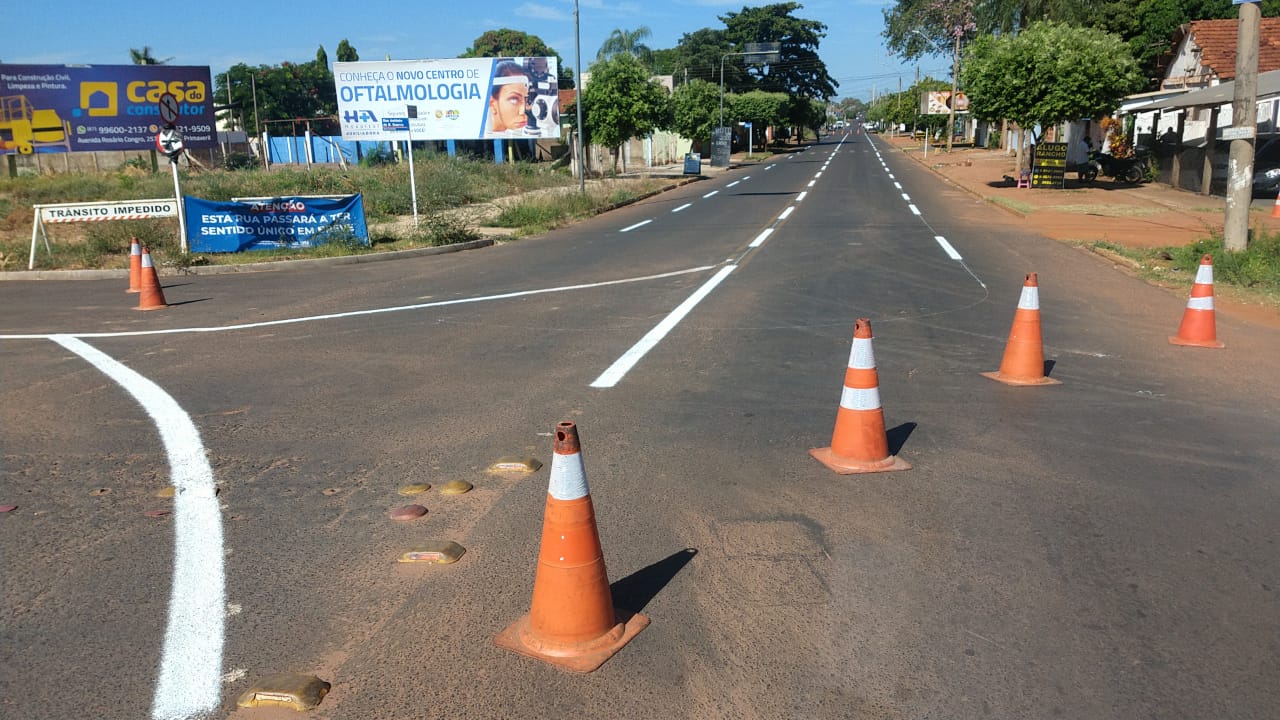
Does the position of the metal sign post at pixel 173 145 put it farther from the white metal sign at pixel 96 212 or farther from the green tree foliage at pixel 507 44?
the green tree foliage at pixel 507 44

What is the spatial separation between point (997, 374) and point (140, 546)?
5880 millimetres

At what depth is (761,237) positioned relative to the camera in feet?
59.6

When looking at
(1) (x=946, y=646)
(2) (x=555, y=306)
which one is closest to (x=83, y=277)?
(2) (x=555, y=306)

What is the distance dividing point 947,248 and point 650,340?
8917 mm

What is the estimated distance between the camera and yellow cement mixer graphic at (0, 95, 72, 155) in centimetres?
3008

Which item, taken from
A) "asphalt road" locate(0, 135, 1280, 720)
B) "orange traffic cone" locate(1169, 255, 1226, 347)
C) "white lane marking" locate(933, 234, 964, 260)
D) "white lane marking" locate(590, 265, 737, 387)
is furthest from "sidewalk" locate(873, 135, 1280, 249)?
"asphalt road" locate(0, 135, 1280, 720)

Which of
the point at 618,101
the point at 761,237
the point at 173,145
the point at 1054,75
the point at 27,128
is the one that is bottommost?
the point at 761,237

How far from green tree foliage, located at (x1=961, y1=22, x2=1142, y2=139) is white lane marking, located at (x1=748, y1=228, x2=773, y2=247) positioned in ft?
48.0

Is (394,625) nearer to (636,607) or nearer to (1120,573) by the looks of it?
(636,607)

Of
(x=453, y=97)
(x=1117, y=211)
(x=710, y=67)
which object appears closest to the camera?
(x=1117, y=211)

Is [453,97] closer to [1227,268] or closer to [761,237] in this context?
[761,237]

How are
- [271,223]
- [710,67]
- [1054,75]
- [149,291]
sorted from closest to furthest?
[149,291]
[271,223]
[1054,75]
[710,67]

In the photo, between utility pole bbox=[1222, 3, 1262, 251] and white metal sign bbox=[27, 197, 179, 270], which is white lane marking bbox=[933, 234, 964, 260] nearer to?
utility pole bbox=[1222, 3, 1262, 251]

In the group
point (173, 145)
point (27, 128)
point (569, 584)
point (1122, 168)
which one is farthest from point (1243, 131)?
point (27, 128)
